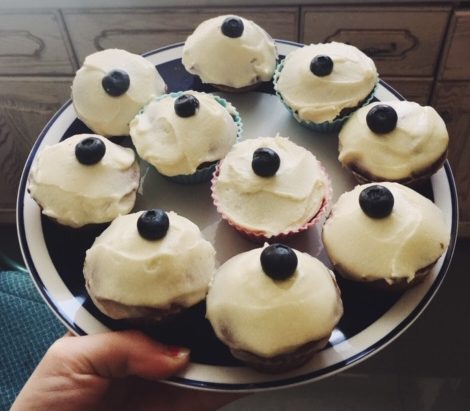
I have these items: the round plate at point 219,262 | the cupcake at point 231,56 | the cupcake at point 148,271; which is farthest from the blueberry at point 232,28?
the cupcake at point 148,271

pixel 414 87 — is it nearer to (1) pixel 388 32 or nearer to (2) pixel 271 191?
(1) pixel 388 32

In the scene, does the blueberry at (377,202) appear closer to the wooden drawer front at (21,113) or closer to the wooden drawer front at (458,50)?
the wooden drawer front at (458,50)

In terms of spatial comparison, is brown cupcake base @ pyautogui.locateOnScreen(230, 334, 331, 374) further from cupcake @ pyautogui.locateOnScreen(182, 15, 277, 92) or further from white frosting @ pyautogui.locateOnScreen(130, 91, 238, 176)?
cupcake @ pyautogui.locateOnScreen(182, 15, 277, 92)

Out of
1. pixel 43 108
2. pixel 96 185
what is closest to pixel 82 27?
pixel 43 108

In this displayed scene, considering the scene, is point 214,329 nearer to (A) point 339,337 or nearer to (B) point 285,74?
(A) point 339,337

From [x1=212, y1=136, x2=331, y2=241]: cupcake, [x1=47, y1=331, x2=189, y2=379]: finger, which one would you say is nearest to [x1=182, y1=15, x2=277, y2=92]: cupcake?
[x1=212, y1=136, x2=331, y2=241]: cupcake
